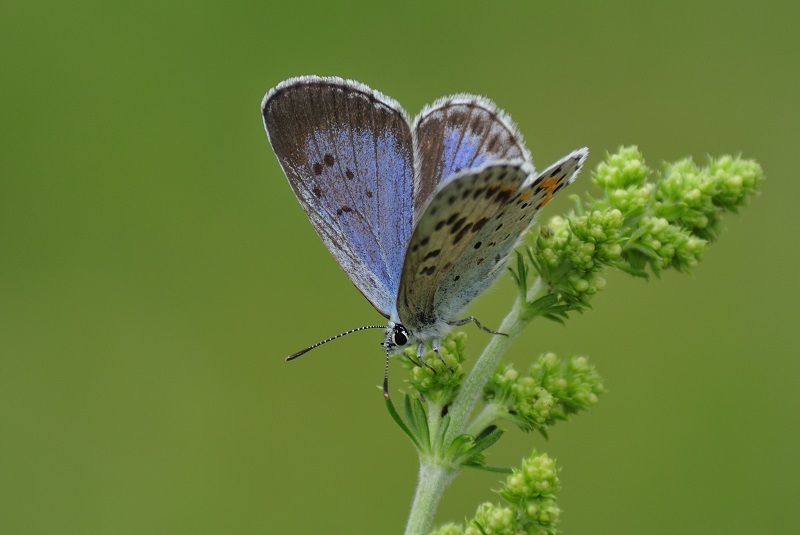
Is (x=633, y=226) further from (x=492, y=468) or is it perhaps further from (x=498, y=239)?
(x=492, y=468)

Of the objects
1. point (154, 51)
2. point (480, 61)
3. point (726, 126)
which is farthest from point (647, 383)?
point (154, 51)

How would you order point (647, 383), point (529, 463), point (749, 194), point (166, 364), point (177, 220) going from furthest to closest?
1. point (177, 220)
2. point (166, 364)
3. point (647, 383)
4. point (749, 194)
5. point (529, 463)

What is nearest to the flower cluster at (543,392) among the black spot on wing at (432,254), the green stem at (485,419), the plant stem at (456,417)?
the green stem at (485,419)

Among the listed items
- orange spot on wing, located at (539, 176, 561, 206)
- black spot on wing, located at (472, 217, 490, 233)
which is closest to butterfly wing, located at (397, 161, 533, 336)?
black spot on wing, located at (472, 217, 490, 233)

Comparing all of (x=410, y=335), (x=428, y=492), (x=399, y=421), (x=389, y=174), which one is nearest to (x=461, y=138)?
(x=389, y=174)

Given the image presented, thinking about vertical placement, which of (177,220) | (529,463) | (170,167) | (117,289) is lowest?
(529,463)

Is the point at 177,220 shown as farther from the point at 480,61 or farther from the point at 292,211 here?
the point at 480,61

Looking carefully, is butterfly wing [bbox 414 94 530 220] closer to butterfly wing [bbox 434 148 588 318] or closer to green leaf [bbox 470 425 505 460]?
butterfly wing [bbox 434 148 588 318]
